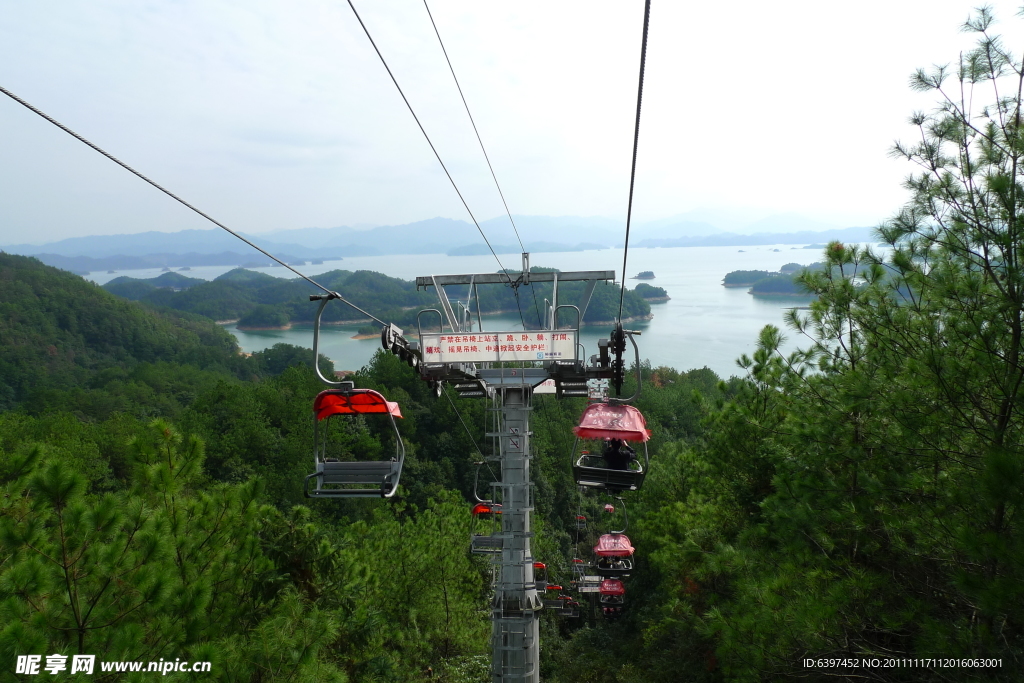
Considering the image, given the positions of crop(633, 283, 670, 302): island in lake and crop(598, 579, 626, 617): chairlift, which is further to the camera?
crop(633, 283, 670, 302): island in lake

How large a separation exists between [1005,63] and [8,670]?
6.98 metres

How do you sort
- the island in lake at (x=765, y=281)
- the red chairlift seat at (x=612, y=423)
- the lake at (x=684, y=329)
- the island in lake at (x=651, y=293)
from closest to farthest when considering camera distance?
the red chairlift seat at (x=612, y=423), the lake at (x=684, y=329), the island in lake at (x=765, y=281), the island in lake at (x=651, y=293)

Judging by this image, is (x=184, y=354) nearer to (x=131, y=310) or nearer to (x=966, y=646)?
(x=131, y=310)

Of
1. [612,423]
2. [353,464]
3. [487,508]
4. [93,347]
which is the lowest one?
[93,347]

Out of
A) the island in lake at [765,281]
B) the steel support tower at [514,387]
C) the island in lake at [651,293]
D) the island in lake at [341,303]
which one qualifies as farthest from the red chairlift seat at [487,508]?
the island in lake at [651,293]

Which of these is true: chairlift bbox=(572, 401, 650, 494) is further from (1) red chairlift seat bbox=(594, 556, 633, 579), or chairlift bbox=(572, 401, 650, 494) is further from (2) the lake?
(2) the lake

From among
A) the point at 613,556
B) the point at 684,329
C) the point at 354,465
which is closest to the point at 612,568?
the point at 613,556

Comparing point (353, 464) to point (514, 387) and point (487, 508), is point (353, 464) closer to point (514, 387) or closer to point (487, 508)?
point (514, 387)

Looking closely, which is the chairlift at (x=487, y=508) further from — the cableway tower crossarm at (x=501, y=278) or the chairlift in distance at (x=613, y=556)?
the chairlift in distance at (x=613, y=556)

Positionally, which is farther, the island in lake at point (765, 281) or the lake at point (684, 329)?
the island in lake at point (765, 281)

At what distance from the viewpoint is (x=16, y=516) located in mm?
5734

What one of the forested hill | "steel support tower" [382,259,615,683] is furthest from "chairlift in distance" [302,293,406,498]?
the forested hill

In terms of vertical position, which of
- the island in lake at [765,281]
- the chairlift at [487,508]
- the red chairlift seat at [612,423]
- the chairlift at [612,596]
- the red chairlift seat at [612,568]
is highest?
the island in lake at [765,281]

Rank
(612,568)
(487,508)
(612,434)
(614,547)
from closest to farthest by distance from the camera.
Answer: (612,434) < (487,508) < (612,568) < (614,547)
